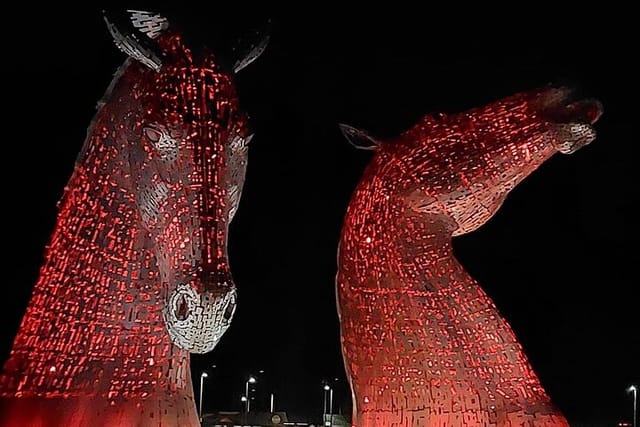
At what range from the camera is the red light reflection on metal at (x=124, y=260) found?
3.44m

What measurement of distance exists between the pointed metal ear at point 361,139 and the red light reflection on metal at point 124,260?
2203 mm

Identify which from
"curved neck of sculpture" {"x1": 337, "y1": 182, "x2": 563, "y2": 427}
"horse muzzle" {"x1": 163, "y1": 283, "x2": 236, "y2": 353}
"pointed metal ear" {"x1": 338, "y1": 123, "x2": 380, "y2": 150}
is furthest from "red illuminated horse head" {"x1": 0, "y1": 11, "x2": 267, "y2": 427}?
"pointed metal ear" {"x1": 338, "y1": 123, "x2": 380, "y2": 150}

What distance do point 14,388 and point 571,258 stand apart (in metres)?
7.96

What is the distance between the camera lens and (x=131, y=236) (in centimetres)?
396

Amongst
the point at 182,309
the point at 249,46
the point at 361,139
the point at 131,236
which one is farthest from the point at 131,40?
the point at 361,139

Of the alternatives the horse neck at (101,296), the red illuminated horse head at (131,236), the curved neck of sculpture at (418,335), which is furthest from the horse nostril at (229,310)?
the curved neck of sculpture at (418,335)

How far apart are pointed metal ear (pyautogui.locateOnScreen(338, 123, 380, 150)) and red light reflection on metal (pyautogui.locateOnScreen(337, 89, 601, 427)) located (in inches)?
6.9

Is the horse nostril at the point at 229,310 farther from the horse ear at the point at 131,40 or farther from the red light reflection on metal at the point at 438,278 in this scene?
the red light reflection on metal at the point at 438,278

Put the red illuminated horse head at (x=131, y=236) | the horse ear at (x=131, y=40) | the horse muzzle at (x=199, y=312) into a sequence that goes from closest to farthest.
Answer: the horse muzzle at (x=199, y=312) → the red illuminated horse head at (x=131, y=236) → the horse ear at (x=131, y=40)

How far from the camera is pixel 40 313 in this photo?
3.88 meters

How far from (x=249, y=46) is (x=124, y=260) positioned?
3.30 feet

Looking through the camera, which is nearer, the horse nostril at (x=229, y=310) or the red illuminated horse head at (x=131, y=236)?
the horse nostril at (x=229, y=310)

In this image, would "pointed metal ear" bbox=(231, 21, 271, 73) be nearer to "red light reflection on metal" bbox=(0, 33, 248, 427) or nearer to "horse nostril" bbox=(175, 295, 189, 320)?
Result: "red light reflection on metal" bbox=(0, 33, 248, 427)

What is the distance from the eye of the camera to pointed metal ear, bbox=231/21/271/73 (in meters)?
3.89
